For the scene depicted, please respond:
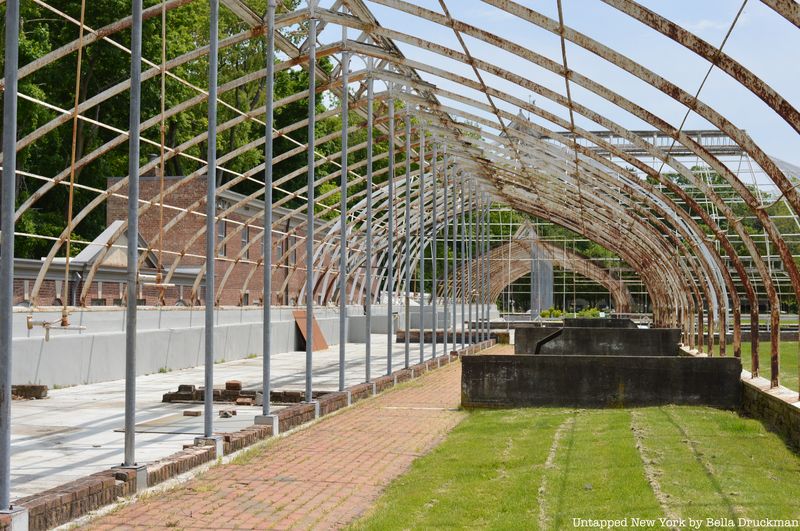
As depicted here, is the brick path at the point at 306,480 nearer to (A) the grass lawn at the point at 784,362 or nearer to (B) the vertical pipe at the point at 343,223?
(B) the vertical pipe at the point at 343,223

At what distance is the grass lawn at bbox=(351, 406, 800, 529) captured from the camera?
7434 millimetres

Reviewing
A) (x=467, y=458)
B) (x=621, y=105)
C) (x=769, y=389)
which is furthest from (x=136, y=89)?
(x=769, y=389)

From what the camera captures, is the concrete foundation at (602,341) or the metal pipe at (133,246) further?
the concrete foundation at (602,341)

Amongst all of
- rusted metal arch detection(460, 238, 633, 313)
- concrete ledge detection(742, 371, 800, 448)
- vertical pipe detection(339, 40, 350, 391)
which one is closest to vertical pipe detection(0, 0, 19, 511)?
concrete ledge detection(742, 371, 800, 448)

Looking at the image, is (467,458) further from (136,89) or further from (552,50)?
(552,50)

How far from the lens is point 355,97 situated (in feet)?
65.0

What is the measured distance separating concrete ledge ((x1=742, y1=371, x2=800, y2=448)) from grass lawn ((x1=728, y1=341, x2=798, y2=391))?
128 centimetres

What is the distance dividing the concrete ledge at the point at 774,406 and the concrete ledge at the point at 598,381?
17.2 inches

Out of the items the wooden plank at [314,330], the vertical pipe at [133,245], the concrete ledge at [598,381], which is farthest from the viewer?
the wooden plank at [314,330]

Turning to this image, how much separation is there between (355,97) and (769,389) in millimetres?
9806

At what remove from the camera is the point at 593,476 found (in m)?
8.89

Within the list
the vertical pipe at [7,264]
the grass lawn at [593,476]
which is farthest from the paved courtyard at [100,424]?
the grass lawn at [593,476]

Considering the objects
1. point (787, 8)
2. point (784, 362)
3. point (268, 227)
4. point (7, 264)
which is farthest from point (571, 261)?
point (7, 264)

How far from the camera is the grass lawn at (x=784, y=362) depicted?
18.3 metres
